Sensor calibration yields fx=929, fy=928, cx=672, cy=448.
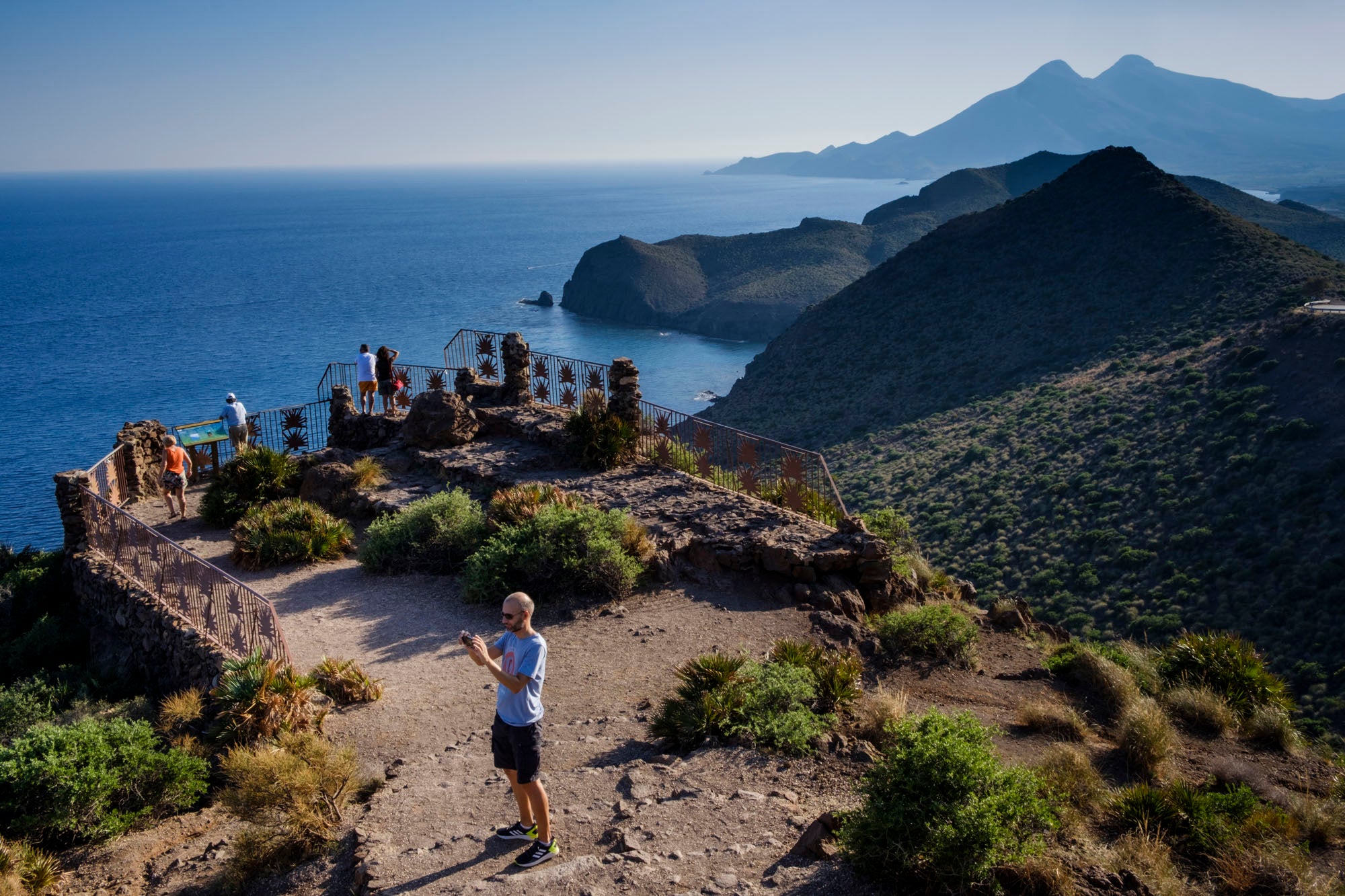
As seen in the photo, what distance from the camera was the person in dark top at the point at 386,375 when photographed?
66.8ft

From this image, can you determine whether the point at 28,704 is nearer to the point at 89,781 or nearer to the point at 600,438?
the point at 89,781

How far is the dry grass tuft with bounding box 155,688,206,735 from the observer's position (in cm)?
931

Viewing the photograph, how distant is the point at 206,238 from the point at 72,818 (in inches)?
8380

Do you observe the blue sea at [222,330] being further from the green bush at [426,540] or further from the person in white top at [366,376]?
the green bush at [426,540]

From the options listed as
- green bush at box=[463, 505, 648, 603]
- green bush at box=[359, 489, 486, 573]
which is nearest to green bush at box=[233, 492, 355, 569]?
green bush at box=[359, 489, 486, 573]

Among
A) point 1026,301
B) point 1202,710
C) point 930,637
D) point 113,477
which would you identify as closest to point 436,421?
point 113,477

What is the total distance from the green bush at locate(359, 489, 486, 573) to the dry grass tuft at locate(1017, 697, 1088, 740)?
24.6 feet

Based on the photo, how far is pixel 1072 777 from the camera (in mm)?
7645

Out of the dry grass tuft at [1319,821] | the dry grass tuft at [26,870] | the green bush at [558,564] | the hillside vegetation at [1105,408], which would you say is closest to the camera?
the dry grass tuft at [26,870]

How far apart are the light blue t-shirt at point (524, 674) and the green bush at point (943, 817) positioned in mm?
2182

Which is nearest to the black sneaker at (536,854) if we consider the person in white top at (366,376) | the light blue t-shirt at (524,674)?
the light blue t-shirt at (524,674)

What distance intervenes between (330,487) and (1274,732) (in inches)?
552

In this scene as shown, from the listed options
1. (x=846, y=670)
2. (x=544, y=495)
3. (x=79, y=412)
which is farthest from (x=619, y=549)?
(x=79, y=412)

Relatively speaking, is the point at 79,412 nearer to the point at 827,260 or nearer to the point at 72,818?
the point at 72,818
